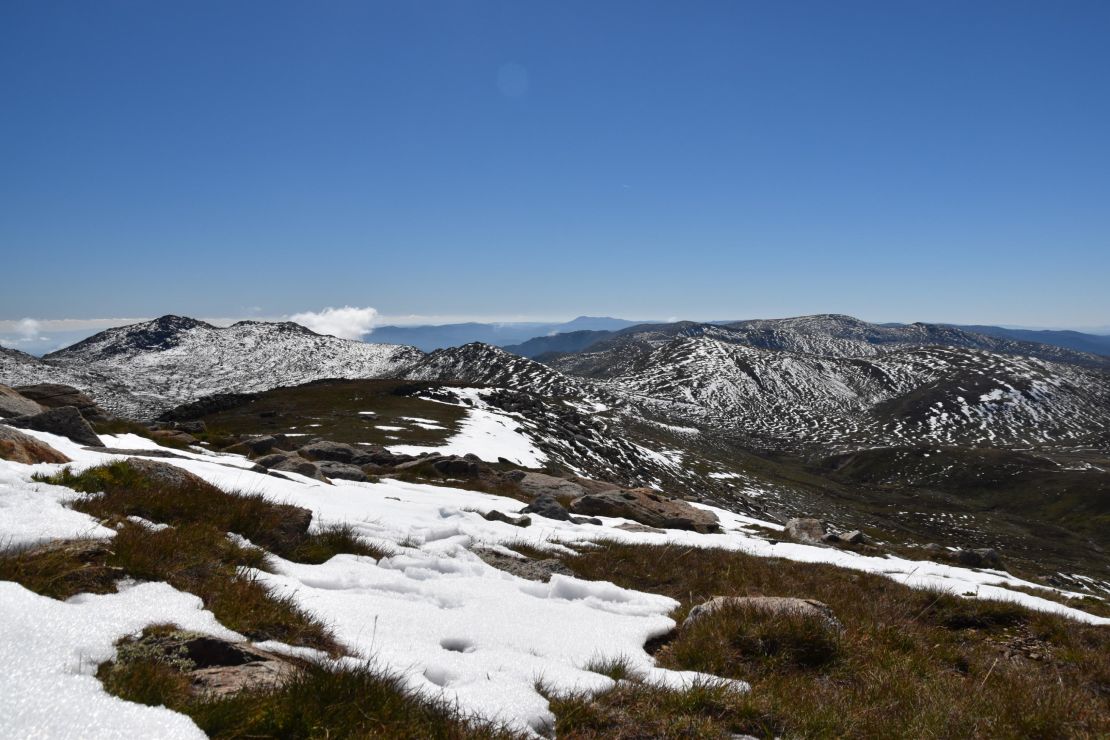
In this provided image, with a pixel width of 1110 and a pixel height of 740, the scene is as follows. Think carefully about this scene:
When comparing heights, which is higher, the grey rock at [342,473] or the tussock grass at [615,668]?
the tussock grass at [615,668]

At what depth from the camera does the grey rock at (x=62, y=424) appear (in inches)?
573

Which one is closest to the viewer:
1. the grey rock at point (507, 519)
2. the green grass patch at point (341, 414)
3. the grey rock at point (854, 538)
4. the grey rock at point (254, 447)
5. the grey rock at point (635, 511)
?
the grey rock at point (507, 519)

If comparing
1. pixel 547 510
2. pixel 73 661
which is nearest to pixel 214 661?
pixel 73 661

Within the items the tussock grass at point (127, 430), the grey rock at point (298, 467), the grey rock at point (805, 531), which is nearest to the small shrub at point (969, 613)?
the grey rock at point (805, 531)

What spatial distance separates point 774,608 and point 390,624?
4.69 metres

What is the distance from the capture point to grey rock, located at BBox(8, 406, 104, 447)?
14.6 meters

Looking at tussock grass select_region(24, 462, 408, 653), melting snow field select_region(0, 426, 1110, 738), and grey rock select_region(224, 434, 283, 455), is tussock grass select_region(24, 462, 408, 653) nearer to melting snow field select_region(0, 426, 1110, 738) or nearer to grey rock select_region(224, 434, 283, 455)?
melting snow field select_region(0, 426, 1110, 738)

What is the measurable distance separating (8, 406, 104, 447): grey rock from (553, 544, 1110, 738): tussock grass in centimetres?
1473

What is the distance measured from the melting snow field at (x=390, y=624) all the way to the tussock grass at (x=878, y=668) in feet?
2.06

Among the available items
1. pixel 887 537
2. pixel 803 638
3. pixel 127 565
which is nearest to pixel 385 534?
pixel 127 565

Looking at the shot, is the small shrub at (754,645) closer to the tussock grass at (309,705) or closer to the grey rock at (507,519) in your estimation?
the tussock grass at (309,705)

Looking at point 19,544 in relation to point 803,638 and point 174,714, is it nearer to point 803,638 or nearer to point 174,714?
point 174,714

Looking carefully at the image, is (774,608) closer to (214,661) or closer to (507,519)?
(214,661)

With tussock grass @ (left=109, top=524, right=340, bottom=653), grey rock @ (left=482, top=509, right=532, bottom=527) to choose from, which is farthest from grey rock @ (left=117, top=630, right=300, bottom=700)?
grey rock @ (left=482, top=509, right=532, bottom=527)
